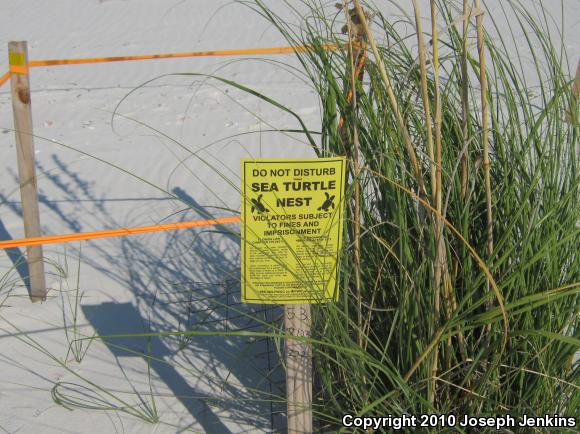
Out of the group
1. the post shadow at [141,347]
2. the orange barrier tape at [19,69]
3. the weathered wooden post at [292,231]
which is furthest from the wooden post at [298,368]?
the orange barrier tape at [19,69]

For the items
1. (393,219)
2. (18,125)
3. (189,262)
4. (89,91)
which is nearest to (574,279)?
(393,219)

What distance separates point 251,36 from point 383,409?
24.6ft

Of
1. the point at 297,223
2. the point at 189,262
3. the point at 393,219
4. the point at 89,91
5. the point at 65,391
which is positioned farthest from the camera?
the point at 89,91

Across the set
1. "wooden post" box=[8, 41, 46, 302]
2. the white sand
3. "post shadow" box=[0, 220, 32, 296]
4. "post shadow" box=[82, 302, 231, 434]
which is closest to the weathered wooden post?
the white sand

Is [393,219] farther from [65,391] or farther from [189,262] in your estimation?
[189,262]

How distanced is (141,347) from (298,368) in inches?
39.5

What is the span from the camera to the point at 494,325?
1.78m

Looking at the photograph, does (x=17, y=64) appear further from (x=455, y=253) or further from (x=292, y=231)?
(x=455, y=253)

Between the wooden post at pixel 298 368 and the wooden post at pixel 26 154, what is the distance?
1.50 metres

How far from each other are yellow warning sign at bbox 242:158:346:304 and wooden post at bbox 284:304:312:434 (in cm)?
6

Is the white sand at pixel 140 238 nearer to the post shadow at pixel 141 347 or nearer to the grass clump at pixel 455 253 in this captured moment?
the post shadow at pixel 141 347

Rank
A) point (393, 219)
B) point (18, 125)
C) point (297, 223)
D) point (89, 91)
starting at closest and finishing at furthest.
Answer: point (297, 223), point (393, 219), point (18, 125), point (89, 91)

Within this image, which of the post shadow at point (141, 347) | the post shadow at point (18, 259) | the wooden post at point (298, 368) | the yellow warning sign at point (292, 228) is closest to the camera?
the yellow warning sign at point (292, 228)

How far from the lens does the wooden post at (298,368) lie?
1.86m
